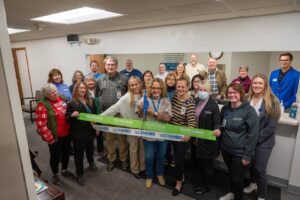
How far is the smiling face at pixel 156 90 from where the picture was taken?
2412 millimetres

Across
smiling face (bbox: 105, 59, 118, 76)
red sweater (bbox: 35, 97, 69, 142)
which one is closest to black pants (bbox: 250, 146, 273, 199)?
smiling face (bbox: 105, 59, 118, 76)

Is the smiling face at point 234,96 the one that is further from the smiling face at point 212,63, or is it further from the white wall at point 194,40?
the smiling face at point 212,63

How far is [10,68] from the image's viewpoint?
86 centimetres

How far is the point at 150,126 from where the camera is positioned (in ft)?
8.26

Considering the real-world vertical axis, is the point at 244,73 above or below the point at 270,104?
above

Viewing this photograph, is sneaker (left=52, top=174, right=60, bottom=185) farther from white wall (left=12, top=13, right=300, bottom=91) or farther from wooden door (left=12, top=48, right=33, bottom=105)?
wooden door (left=12, top=48, right=33, bottom=105)

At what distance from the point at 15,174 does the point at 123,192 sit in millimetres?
2002

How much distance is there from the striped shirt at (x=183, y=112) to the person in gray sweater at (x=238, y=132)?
35 centimetres

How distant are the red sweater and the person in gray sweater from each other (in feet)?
6.82

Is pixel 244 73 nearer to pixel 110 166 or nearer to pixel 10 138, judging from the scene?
pixel 110 166

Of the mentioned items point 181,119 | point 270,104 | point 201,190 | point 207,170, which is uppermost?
point 270,104

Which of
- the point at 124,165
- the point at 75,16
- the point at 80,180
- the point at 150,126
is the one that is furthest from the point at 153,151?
the point at 75,16

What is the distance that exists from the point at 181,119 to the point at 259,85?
95cm

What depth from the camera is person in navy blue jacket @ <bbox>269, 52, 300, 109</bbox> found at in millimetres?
2678
